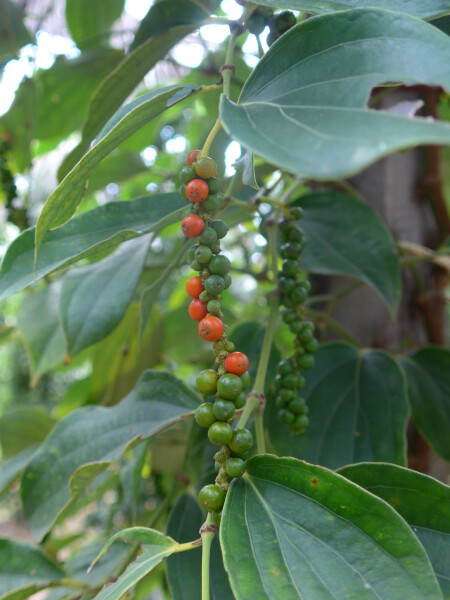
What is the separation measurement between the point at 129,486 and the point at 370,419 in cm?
26

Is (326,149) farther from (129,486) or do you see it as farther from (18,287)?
(129,486)

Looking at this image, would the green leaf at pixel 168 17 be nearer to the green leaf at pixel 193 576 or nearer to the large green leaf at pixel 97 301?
the large green leaf at pixel 97 301

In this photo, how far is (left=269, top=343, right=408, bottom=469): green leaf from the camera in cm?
47

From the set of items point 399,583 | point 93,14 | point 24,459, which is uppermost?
point 93,14

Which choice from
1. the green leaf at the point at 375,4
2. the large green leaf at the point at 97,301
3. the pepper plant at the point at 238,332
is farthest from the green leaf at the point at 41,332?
the green leaf at the point at 375,4

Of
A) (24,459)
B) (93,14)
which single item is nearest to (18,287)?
(24,459)

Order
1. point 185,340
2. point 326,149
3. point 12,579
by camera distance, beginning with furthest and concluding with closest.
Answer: point 185,340 < point 12,579 < point 326,149

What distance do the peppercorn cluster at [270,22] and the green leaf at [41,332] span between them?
39 cm

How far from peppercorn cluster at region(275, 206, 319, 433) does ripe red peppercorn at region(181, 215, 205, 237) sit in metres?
0.15

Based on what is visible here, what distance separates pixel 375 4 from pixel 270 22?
11 cm

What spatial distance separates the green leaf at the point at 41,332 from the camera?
1.99ft

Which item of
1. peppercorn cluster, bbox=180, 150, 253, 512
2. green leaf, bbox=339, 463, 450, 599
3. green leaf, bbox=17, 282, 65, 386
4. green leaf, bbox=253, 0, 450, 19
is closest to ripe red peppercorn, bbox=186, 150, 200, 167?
peppercorn cluster, bbox=180, 150, 253, 512

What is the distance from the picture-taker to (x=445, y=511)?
0.31 meters

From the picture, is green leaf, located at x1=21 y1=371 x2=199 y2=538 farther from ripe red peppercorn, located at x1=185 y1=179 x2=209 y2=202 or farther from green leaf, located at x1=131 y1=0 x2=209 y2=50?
green leaf, located at x1=131 y1=0 x2=209 y2=50
